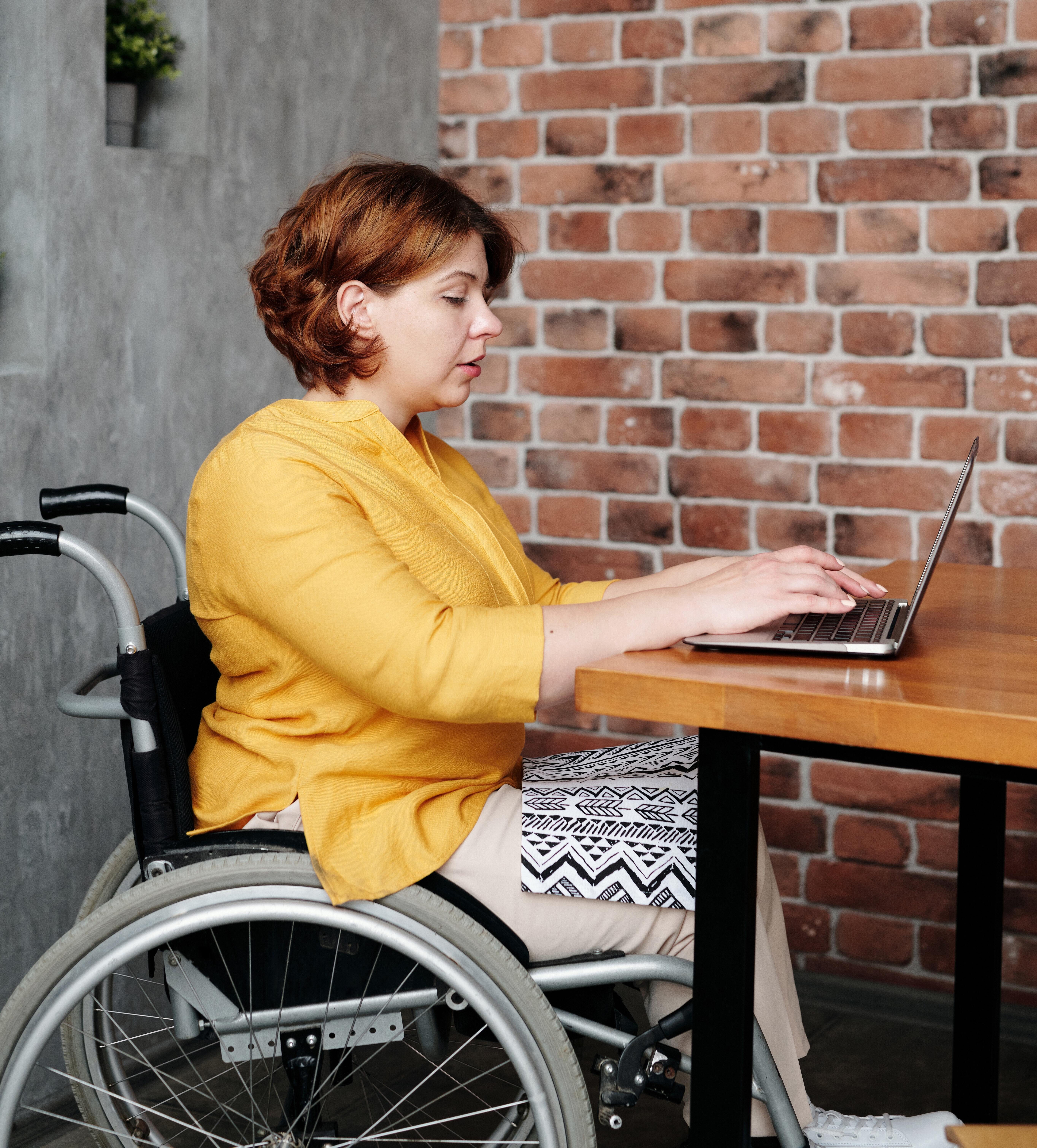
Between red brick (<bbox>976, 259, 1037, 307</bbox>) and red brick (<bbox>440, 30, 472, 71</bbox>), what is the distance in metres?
1.15

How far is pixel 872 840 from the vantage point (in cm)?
269

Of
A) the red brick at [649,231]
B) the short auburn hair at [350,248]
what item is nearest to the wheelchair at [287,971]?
the short auburn hair at [350,248]

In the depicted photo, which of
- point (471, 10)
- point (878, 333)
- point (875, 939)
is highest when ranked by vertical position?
point (471, 10)

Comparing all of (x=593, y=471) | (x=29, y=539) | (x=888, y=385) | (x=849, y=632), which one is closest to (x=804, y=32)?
(x=888, y=385)

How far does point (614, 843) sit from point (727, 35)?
1.81m

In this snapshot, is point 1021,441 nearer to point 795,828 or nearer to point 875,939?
point 795,828

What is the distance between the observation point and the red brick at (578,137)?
2.80m

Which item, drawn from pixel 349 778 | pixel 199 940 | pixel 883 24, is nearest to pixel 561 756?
pixel 349 778

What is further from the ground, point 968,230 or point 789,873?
point 968,230

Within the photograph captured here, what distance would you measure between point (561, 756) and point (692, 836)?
1.66ft

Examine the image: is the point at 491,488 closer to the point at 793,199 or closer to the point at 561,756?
the point at 793,199

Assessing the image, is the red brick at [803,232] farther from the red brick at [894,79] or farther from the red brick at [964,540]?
the red brick at [964,540]

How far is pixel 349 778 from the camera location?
150 cm

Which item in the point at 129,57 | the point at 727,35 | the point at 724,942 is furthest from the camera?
the point at 727,35
